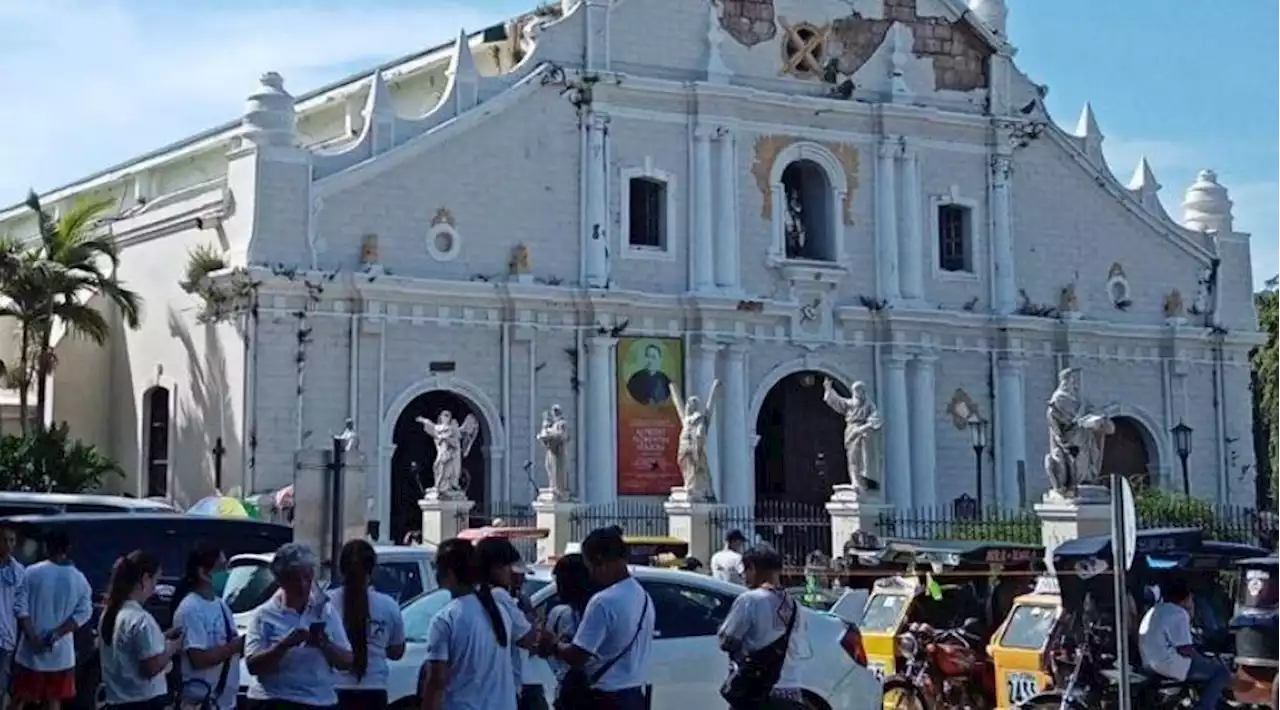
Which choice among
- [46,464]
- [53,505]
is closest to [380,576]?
[53,505]

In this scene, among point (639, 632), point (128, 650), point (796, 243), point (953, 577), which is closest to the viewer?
point (639, 632)

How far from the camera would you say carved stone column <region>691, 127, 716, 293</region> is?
3275cm

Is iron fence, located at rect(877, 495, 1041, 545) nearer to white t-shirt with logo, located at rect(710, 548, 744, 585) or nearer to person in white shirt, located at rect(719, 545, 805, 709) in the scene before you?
white t-shirt with logo, located at rect(710, 548, 744, 585)

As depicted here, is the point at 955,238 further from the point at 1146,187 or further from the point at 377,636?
the point at 377,636

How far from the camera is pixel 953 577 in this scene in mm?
18016

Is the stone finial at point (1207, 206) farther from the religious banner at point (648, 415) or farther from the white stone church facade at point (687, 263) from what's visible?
the religious banner at point (648, 415)

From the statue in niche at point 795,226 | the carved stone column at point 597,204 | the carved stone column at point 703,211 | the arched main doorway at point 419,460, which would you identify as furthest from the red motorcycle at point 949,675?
the statue in niche at point 795,226

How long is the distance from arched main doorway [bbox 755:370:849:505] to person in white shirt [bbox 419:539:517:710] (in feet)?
82.7

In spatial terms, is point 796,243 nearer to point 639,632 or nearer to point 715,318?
point 715,318

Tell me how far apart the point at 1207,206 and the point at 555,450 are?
1724 cm

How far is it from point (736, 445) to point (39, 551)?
1919 cm

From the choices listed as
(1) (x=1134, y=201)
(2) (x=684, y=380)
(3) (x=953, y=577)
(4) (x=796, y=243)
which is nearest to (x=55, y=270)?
(2) (x=684, y=380)

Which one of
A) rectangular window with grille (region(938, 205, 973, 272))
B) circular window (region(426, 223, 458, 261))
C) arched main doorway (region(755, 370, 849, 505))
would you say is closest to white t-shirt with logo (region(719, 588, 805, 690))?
circular window (region(426, 223, 458, 261))

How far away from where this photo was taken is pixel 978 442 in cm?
3422
